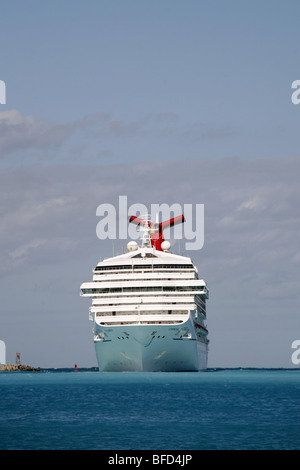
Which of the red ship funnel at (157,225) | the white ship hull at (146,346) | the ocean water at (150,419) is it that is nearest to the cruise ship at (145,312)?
the white ship hull at (146,346)

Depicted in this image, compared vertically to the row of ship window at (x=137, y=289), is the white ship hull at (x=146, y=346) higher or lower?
lower

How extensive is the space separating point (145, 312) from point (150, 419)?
158 ft

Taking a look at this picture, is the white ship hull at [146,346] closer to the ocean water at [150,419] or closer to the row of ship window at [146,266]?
the row of ship window at [146,266]

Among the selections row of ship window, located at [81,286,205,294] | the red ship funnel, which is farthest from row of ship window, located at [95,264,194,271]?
the red ship funnel

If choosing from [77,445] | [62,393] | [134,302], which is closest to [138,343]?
[134,302]

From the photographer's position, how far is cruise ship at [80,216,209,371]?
324 feet

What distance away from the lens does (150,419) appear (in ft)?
178

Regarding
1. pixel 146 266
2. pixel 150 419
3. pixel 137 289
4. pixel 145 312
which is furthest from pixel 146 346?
pixel 150 419

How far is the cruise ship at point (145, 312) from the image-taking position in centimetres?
9881

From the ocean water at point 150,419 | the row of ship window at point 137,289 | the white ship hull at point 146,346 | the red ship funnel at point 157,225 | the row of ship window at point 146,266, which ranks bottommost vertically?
the ocean water at point 150,419

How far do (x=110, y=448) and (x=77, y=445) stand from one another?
77.9 inches

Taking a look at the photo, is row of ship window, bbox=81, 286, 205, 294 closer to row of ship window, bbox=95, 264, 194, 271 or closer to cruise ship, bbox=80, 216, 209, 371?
cruise ship, bbox=80, 216, 209, 371
